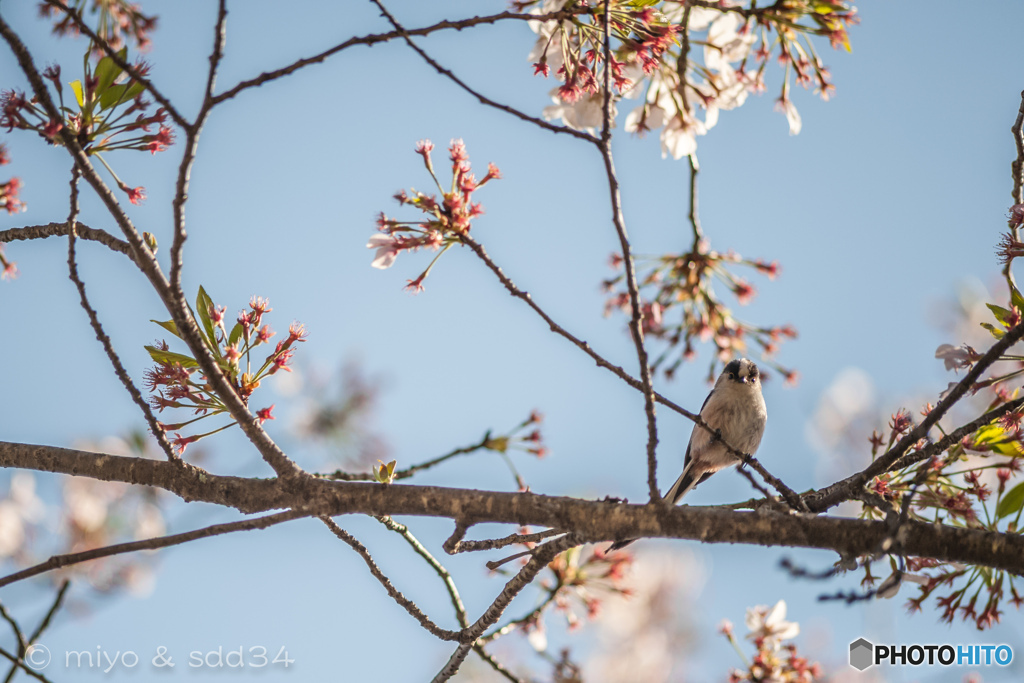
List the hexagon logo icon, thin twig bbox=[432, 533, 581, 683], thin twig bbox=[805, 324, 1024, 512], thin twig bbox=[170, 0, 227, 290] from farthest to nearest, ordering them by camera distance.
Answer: the hexagon logo icon
thin twig bbox=[432, 533, 581, 683]
thin twig bbox=[805, 324, 1024, 512]
thin twig bbox=[170, 0, 227, 290]

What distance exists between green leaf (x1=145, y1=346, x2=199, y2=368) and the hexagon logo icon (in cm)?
335

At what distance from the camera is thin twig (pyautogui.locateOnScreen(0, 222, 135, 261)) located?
212cm

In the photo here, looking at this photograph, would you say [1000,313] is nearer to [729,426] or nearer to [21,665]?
[729,426]

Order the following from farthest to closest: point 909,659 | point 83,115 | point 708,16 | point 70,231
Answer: point 909,659, point 708,16, point 83,115, point 70,231

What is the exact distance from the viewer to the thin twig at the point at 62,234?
212cm

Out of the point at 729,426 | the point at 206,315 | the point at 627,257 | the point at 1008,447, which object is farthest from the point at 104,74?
the point at 729,426

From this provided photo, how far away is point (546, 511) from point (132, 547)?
1.16 m

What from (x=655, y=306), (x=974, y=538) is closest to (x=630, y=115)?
(x=655, y=306)

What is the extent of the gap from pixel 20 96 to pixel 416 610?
6.40 feet

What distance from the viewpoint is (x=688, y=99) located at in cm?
321

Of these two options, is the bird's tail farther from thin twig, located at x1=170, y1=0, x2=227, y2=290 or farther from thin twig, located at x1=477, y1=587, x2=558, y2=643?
thin twig, located at x1=170, y1=0, x2=227, y2=290

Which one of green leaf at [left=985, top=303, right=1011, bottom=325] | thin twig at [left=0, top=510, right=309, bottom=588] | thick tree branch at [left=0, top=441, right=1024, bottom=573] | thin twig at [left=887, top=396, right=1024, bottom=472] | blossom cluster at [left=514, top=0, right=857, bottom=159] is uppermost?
blossom cluster at [left=514, top=0, right=857, bottom=159]

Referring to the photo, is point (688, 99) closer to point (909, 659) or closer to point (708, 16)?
point (708, 16)

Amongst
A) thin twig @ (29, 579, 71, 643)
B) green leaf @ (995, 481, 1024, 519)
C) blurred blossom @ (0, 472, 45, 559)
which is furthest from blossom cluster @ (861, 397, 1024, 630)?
blurred blossom @ (0, 472, 45, 559)
